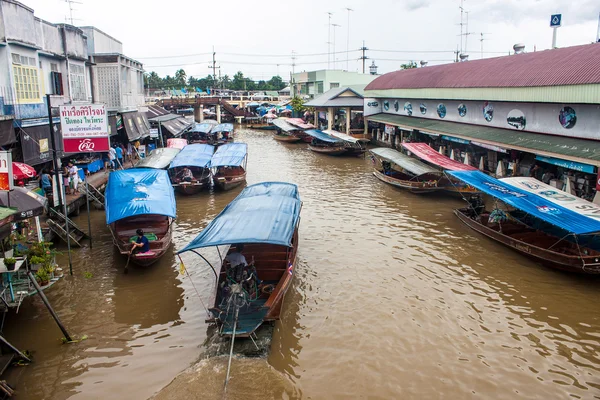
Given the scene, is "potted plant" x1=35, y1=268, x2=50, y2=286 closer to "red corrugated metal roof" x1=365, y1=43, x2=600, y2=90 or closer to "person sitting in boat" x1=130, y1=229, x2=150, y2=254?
"person sitting in boat" x1=130, y1=229, x2=150, y2=254

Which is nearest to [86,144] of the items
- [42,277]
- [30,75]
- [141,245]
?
[141,245]

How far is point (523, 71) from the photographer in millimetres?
20891

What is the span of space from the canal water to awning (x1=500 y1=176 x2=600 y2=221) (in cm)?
191

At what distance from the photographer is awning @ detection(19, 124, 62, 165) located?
53.3ft

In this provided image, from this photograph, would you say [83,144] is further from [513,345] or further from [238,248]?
[513,345]

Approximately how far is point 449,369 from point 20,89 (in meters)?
17.3

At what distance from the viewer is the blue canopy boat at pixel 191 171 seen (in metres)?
22.1

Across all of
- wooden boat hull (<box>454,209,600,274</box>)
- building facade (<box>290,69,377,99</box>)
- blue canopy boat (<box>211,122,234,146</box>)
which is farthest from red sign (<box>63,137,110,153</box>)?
building facade (<box>290,69,377,99</box>)

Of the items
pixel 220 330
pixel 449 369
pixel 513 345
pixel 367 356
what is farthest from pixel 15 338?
pixel 513 345

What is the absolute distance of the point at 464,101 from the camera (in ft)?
86.1

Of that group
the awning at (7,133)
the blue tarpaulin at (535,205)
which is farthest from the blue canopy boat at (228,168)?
the blue tarpaulin at (535,205)

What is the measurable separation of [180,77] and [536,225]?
107451mm

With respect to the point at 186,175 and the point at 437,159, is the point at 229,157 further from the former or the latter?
the point at 437,159

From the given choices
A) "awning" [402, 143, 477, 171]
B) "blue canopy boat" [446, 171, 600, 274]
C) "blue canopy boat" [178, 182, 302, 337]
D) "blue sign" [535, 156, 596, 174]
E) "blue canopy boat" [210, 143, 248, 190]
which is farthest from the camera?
"blue canopy boat" [210, 143, 248, 190]
